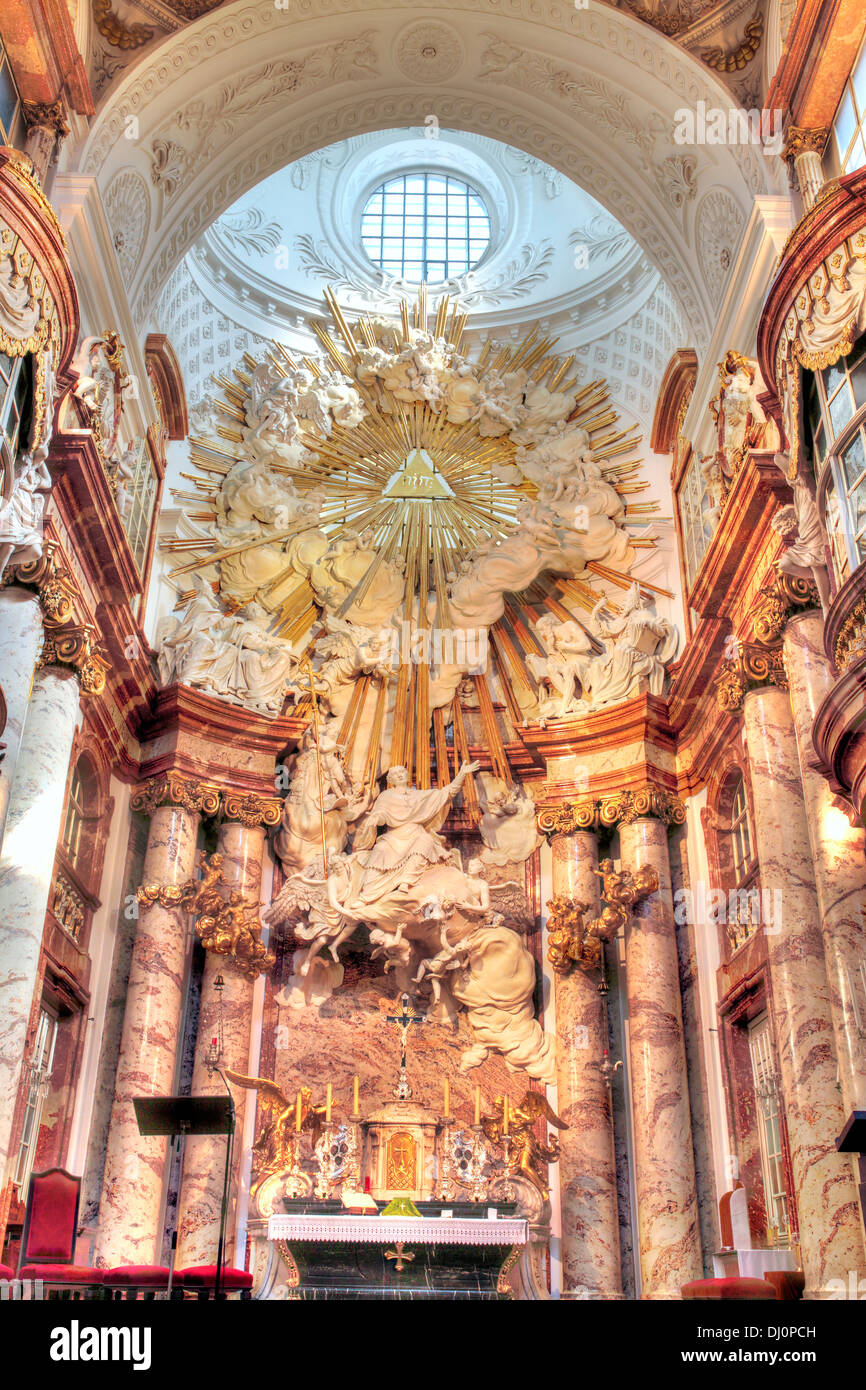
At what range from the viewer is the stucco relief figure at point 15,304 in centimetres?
966

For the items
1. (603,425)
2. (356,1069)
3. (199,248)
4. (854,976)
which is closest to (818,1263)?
(854,976)

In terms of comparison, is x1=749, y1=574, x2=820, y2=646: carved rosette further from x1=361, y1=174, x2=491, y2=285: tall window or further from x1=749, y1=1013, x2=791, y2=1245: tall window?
x1=361, y1=174, x2=491, y2=285: tall window

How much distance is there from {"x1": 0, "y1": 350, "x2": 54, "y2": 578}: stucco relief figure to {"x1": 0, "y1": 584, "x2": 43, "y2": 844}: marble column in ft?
1.88

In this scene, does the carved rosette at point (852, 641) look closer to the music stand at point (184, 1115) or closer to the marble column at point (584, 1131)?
the music stand at point (184, 1115)

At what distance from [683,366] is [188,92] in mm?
6502

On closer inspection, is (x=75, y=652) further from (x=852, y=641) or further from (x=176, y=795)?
(x=852, y=641)

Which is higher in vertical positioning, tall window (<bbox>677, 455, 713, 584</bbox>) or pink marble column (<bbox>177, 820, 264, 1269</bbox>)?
tall window (<bbox>677, 455, 713, 584</bbox>)

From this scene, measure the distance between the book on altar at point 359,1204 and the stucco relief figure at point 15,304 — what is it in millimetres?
8437

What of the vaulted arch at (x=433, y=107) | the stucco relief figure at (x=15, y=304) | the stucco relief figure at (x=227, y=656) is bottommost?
the stucco relief figure at (x=15, y=304)

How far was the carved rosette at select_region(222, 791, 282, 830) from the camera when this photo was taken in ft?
49.9

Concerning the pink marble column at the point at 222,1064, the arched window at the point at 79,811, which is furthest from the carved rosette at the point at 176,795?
the arched window at the point at 79,811

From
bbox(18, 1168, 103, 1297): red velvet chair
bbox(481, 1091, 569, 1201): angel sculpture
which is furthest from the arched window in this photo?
bbox(481, 1091, 569, 1201): angel sculpture

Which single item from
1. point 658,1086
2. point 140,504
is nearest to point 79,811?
point 140,504

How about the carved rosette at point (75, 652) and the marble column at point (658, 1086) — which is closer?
the carved rosette at point (75, 652)
